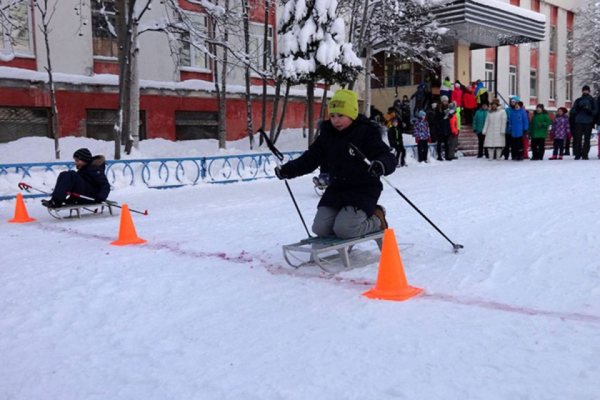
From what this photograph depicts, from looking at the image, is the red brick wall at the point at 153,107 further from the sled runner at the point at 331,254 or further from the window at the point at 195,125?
the sled runner at the point at 331,254

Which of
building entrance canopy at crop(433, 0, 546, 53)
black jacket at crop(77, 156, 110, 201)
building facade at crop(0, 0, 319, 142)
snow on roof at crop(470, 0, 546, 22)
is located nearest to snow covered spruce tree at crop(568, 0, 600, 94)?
building entrance canopy at crop(433, 0, 546, 53)

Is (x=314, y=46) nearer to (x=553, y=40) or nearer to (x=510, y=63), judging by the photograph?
(x=510, y=63)

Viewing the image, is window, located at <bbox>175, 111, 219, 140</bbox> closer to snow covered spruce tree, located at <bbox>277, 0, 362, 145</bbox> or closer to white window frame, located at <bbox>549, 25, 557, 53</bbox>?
snow covered spruce tree, located at <bbox>277, 0, 362, 145</bbox>

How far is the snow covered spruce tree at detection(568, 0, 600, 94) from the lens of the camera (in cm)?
3809

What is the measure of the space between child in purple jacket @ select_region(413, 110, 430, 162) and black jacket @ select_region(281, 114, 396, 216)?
478 inches

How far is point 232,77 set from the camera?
22.7m

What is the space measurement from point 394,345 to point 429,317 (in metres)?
0.56

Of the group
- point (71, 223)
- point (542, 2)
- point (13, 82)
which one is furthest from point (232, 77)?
point (542, 2)

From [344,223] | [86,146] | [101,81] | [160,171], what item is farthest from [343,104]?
[101,81]

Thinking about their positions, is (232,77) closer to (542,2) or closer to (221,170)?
(221,170)

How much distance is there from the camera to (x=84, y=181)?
8.72 metres

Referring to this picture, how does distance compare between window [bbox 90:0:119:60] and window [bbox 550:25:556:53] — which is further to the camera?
window [bbox 550:25:556:53]

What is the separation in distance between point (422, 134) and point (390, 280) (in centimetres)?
1329

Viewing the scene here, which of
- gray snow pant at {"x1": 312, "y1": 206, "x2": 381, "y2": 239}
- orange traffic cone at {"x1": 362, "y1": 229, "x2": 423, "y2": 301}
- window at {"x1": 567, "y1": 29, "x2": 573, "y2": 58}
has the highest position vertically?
window at {"x1": 567, "y1": 29, "x2": 573, "y2": 58}
